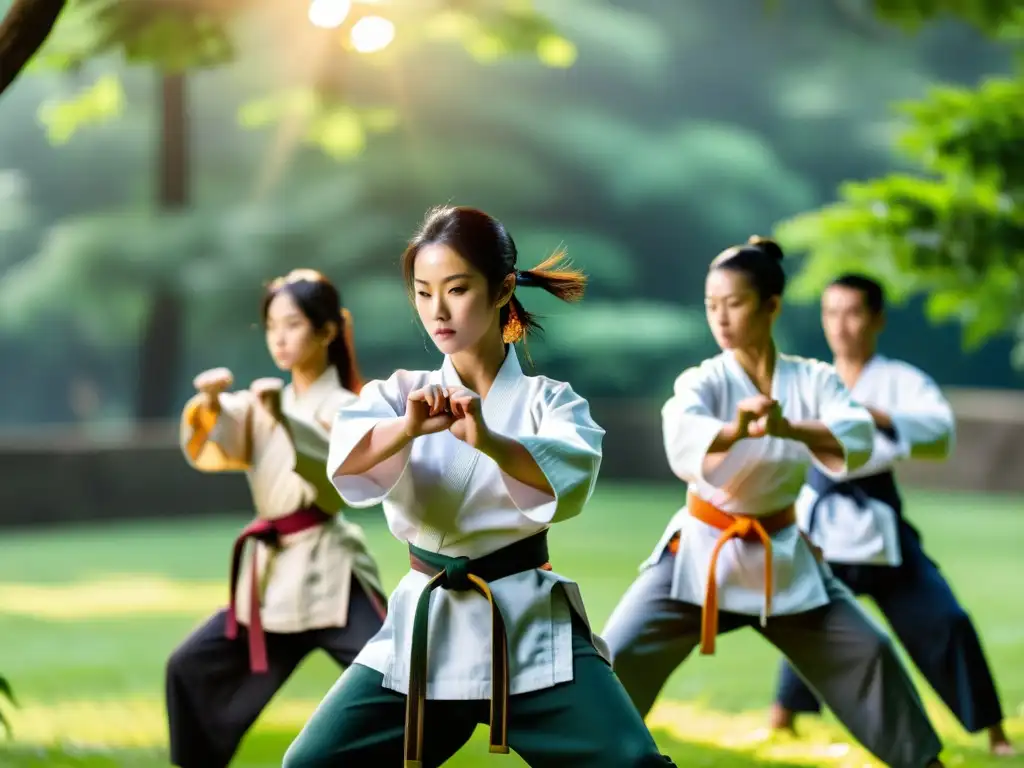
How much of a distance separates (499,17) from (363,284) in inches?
243

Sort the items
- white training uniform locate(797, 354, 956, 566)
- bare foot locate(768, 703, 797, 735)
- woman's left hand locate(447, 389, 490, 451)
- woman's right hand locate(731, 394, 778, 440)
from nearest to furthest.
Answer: woman's left hand locate(447, 389, 490, 451)
woman's right hand locate(731, 394, 778, 440)
white training uniform locate(797, 354, 956, 566)
bare foot locate(768, 703, 797, 735)

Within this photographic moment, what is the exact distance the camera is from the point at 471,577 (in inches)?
91.4

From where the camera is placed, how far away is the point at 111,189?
16734mm

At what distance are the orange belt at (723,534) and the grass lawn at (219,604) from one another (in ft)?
2.60

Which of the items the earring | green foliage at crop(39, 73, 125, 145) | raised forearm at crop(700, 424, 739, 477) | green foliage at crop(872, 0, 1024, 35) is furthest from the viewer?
green foliage at crop(39, 73, 125, 145)

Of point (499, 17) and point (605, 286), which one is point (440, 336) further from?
point (605, 286)

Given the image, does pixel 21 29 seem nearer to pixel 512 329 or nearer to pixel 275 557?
pixel 275 557

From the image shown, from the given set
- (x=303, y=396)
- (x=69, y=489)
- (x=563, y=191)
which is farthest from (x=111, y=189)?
(x=303, y=396)

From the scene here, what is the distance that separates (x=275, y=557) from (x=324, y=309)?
0.63 meters

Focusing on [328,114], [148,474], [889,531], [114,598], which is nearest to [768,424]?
[889,531]

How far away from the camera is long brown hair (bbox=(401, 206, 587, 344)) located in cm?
232

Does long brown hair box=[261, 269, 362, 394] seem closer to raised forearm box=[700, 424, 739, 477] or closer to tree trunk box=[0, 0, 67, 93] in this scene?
tree trunk box=[0, 0, 67, 93]

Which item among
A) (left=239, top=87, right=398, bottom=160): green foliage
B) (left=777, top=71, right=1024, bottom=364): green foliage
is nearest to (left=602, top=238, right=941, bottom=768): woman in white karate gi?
(left=777, top=71, right=1024, bottom=364): green foliage

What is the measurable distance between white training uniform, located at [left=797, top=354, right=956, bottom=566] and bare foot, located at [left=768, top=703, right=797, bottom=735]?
0.54 metres
